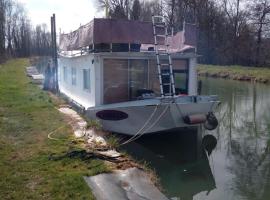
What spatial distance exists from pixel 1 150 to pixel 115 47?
16.3 feet

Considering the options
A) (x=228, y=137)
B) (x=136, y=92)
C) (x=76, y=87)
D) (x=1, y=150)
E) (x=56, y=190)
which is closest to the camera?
(x=56, y=190)

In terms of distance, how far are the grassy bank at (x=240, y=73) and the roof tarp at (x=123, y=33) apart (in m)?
20.0

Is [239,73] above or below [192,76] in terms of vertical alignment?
below

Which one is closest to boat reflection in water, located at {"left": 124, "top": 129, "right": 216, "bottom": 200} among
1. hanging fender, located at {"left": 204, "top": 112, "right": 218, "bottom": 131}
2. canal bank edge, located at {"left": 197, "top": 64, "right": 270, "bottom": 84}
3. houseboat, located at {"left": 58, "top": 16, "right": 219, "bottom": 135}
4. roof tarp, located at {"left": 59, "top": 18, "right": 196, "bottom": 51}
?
hanging fender, located at {"left": 204, "top": 112, "right": 218, "bottom": 131}

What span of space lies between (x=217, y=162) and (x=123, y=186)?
412cm

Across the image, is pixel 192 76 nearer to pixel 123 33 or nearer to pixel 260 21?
pixel 123 33

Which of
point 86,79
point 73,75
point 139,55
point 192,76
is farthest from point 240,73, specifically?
point 139,55

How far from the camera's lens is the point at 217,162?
378 inches

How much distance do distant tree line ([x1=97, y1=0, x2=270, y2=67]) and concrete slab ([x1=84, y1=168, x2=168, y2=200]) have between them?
116ft

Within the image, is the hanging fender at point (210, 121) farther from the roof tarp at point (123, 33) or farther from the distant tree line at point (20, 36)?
the distant tree line at point (20, 36)

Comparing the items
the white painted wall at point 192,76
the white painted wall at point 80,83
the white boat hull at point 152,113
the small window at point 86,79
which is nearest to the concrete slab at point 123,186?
the white boat hull at point 152,113

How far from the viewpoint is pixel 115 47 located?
11.3 metres

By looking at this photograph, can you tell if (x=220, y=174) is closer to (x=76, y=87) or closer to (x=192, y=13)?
(x=76, y=87)

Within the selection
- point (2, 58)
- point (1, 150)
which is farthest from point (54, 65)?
point (2, 58)
